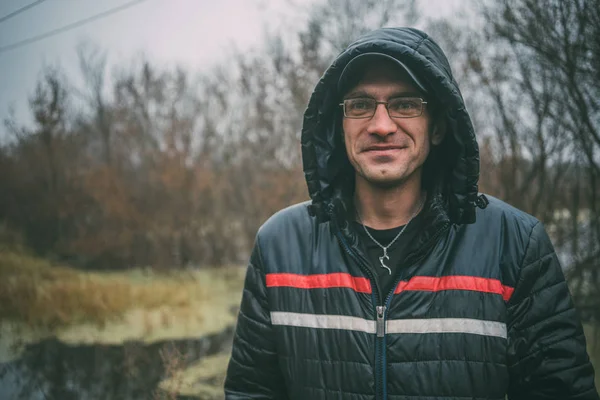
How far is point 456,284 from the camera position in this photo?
4.78 feet

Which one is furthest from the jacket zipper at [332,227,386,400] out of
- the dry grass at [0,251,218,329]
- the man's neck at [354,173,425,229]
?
the dry grass at [0,251,218,329]

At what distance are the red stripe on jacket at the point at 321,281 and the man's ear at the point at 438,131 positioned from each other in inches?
23.8

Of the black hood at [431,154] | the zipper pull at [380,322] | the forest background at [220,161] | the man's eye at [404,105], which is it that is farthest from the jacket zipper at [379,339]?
the forest background at [220,161]

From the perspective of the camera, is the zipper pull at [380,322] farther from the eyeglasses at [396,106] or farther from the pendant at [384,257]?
the eyeglasses at [396,106]

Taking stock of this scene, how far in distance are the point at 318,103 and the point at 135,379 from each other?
5.00 metres

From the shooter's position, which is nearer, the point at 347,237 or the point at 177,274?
the point at 347,237

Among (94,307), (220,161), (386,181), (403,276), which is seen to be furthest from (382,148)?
(220,161)

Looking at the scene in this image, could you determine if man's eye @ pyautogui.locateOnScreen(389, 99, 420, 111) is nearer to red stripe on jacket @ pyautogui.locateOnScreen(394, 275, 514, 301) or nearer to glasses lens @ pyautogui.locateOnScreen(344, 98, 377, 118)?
glasses lens @ pyautogui.locateOnScreen(344, 98, 377, 118)

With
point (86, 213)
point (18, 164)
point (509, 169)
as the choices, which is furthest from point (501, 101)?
point (86, 213)

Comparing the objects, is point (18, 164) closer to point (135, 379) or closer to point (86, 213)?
point (86, 213)

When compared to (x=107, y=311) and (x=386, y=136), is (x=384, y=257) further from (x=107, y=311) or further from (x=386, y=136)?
(x=107, y=311)

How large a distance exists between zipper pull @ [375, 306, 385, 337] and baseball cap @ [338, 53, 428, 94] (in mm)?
757

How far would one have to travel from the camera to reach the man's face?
1.55m

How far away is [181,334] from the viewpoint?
7266 mm
